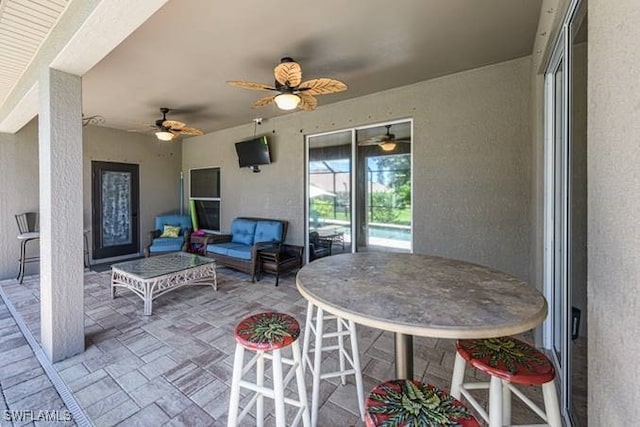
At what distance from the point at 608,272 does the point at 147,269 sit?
4.10 meters

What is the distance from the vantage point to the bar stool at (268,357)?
131cm

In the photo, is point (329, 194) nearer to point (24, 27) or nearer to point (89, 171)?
point (24, 27)

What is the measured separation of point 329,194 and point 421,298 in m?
3.56

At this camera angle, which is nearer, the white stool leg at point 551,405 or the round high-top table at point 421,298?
the round high-top table at point 421,298

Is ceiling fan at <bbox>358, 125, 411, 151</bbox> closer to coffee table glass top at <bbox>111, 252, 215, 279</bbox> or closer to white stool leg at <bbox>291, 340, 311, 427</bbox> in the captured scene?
coffee table glass top at <bbox>111, 252, 215, 279</bbox>

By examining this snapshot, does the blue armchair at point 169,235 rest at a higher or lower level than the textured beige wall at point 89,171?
lower

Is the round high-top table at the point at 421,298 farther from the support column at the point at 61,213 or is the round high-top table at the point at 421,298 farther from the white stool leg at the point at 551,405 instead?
the support column at the point at 61,213

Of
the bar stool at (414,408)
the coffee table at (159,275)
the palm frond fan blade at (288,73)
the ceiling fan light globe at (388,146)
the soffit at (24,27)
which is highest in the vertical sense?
the soffit at (24,27)

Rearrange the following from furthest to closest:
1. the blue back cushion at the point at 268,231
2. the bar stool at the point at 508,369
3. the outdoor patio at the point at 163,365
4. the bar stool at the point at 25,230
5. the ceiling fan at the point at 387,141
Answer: the blue back cushion at the point at 268,231, the bar stool at the point at 25,230, the ceiling fan at the point at 387,141, the outdoor patio at the point at 163,365, the bar stool at the point at 508,369

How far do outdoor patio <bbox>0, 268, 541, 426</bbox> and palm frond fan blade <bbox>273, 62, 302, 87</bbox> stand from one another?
2.49m

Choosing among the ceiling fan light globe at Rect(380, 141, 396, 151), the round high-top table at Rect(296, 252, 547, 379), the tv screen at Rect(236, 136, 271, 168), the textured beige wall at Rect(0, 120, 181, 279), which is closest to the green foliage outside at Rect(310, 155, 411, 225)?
the ceiling fan light globe at Rect(380, 141, 396, 151)

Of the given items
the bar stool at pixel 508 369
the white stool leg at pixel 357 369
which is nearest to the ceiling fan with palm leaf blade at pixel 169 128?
the white stool leg at pixel 357 369

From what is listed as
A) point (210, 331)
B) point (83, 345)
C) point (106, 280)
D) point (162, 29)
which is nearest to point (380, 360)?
point (210, 331)

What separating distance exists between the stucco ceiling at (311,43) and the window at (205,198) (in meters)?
2.57
